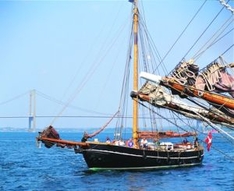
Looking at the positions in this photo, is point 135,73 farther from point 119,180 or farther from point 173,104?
point 173,104

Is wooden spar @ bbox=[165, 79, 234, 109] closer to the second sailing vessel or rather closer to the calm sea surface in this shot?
the calm sea surface

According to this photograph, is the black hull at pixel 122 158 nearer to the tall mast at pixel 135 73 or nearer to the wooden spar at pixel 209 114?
the tall mast at pixel 135 73

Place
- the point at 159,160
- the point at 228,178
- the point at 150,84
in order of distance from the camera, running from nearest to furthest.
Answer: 1. the point at 150,84
2. the point at 228,178
3. the point at 159,160

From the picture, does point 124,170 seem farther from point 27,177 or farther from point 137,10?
point 137,10

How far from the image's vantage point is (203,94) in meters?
18.4

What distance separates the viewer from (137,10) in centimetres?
4525

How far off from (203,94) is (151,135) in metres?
27.2

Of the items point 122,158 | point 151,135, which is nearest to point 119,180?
point 122,158

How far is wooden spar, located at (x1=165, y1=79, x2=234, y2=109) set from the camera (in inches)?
721

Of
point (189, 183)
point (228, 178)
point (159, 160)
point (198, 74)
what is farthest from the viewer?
point (159, 160)

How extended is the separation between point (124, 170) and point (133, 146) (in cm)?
198

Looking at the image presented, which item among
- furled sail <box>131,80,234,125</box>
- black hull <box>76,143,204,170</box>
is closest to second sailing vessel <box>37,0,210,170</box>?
black hull <box>76,143,204,170</box>

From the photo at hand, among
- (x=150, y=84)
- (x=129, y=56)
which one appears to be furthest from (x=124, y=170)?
(x=150, y=84)

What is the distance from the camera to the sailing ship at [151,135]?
18.6m
